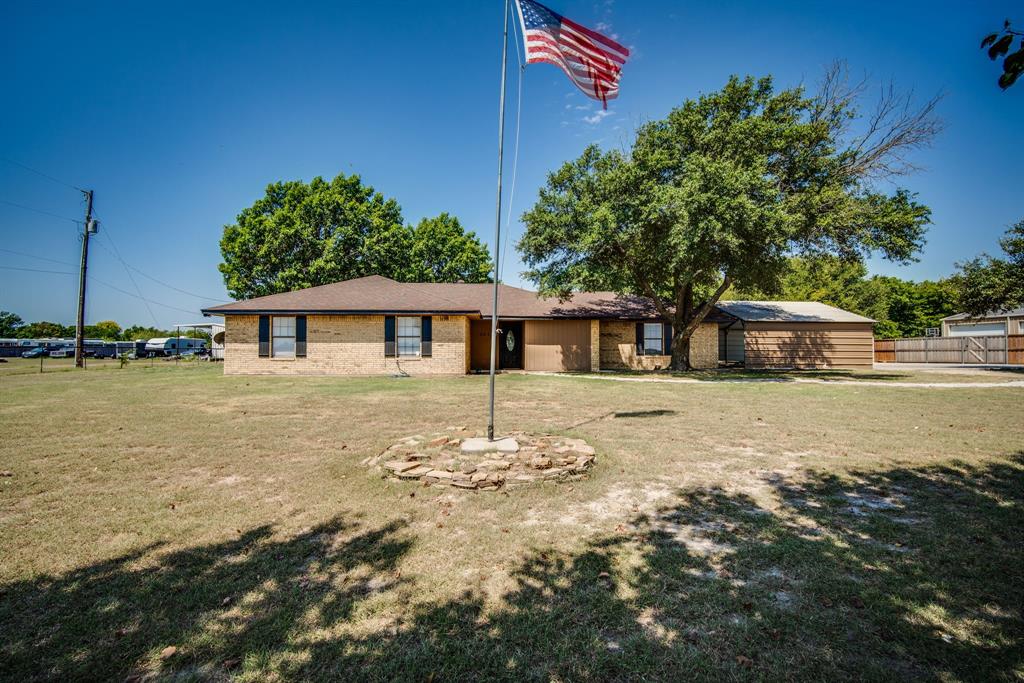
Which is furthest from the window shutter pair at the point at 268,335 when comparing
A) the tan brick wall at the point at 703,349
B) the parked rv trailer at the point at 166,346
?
the parked rv trailer at the point at 166,346

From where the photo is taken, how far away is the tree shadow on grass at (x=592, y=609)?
2305 mm

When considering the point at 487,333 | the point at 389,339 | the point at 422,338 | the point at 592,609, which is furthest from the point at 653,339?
the point at 592,609

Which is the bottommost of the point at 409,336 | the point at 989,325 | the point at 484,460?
the point at 484,460

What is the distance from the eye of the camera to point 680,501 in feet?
15.1

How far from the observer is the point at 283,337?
20.0m

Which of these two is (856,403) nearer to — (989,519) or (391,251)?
(989,519)

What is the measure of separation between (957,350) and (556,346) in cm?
2808

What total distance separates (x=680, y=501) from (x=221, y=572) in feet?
13.5

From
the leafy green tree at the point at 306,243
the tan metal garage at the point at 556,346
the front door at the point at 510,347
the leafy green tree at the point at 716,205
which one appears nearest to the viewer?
the leafy green tree at the point at 716,205

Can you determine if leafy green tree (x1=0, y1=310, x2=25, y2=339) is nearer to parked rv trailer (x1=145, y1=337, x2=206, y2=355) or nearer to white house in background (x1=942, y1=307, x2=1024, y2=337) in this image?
parked rv trailer (x1=145, y1=337, x2=206, y2=355)

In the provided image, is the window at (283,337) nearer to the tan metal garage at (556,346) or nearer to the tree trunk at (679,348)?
the tan metal garage at (556,346)

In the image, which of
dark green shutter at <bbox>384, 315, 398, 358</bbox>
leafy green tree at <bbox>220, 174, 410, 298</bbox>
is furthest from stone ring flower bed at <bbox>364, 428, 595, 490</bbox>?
leafy green tree at <bbox>220, 174, 410, 298</bbox>

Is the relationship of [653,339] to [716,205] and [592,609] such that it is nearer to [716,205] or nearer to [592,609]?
[716,205]

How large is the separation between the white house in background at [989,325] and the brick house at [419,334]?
21827 mm
